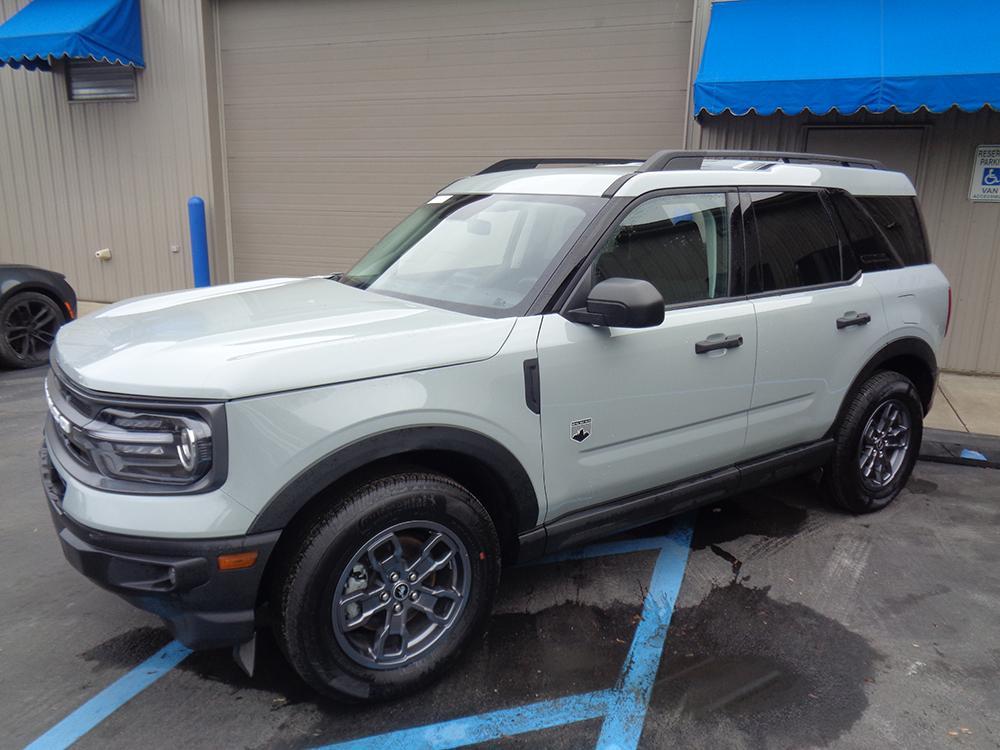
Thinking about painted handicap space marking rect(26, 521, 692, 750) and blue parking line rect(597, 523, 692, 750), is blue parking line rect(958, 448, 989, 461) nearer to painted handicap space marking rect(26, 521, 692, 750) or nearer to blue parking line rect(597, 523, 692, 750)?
blue parking line rect(597, 523, 692, 750)

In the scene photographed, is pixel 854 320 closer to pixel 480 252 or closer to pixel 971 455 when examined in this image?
pixel 480 252

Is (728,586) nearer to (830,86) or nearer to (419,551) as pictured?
(419,551)

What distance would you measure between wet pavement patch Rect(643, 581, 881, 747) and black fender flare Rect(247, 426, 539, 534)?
2.73ft

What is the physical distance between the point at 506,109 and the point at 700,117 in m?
2.42

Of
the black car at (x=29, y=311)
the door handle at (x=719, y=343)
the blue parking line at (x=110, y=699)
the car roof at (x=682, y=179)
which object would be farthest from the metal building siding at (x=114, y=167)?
the door handle at (x=719, y=343)

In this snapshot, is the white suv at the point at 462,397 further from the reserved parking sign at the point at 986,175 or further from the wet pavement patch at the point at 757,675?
the reserved parking sign at the point at 986,175

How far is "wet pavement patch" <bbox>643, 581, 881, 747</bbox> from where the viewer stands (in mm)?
2623

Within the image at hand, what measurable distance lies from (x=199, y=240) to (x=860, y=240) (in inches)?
329

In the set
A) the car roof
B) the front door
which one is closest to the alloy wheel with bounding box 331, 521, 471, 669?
the front door

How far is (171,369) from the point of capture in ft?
7.65

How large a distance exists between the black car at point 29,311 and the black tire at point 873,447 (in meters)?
7.24

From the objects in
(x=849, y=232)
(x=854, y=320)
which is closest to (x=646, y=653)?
(x=854, y=320)

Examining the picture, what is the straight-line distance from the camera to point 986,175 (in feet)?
23.9

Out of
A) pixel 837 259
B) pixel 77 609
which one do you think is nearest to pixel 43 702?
pixel 77 609
